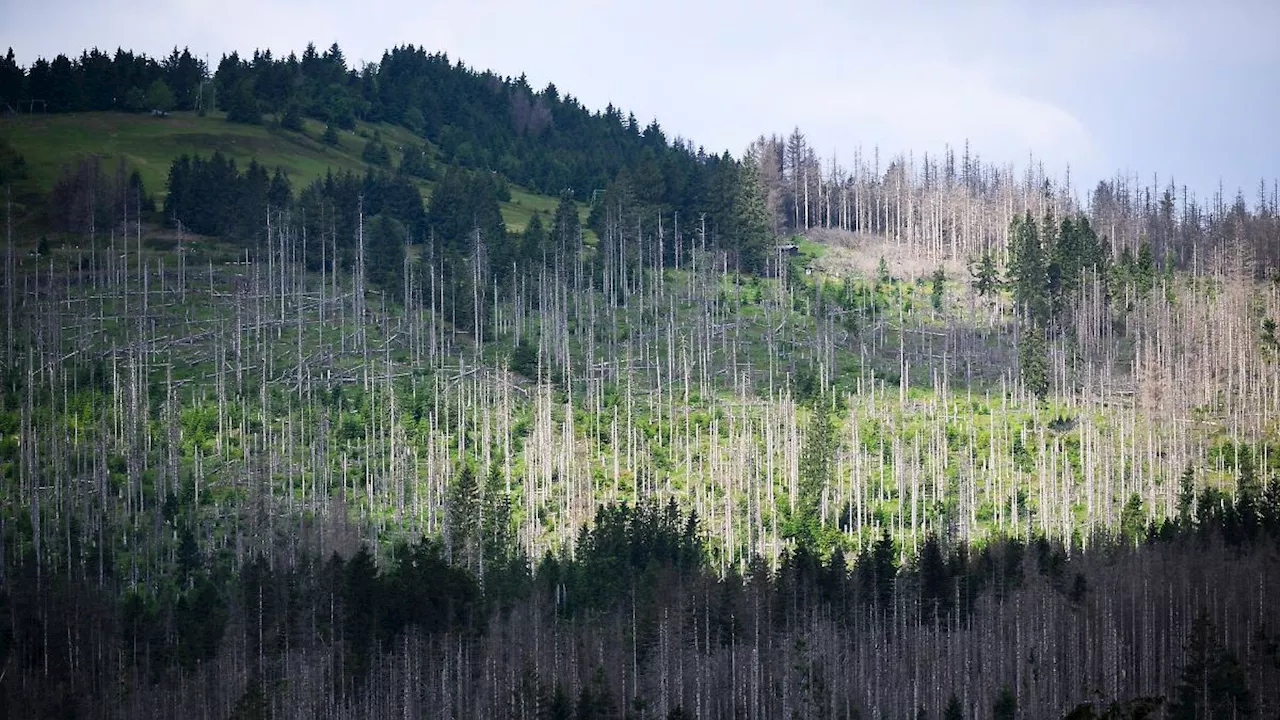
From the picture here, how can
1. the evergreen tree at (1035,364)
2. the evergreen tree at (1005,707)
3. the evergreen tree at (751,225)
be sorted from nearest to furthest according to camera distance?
the evergreen tree at (1005,707)
the evergreen tree at (1035,364)
the evergreen tree at (751,225)

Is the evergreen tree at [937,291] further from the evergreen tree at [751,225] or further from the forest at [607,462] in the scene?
the evergreen tree at [751,225]

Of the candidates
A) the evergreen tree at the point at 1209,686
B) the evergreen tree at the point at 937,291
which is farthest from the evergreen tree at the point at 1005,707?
the evergreen tree at the point at 937,291

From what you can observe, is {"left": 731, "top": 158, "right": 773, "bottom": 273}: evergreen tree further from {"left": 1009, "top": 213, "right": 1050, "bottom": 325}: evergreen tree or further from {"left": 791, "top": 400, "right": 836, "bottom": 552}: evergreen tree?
{"left": 791, "top": 400, "right": 836, "bottom": 552}: evergreen tree

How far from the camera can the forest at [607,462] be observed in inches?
3767

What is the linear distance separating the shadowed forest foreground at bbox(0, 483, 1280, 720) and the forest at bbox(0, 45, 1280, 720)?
0.33 metres

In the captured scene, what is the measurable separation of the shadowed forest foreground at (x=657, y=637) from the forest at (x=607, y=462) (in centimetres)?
33

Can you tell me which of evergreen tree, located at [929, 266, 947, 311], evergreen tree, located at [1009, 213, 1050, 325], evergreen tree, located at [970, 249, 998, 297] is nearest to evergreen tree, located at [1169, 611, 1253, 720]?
evergreen tree, located at [1009, 213, 1050, 325]

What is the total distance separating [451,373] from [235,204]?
155 feet

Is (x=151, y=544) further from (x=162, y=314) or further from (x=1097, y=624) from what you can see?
(x=1097, y=624)

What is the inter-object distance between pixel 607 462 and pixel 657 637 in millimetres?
38805

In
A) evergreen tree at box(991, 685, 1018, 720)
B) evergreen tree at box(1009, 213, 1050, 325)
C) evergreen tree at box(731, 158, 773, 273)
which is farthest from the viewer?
evergreen tree at box(731, 158, 773, 273)

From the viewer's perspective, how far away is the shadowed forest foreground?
92.1 meters

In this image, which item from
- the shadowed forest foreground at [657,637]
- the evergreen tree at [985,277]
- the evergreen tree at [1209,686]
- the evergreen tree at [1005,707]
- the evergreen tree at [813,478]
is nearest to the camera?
the evergreen tree at [1005,707]

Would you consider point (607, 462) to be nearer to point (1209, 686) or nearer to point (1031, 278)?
point (1209, 686)
